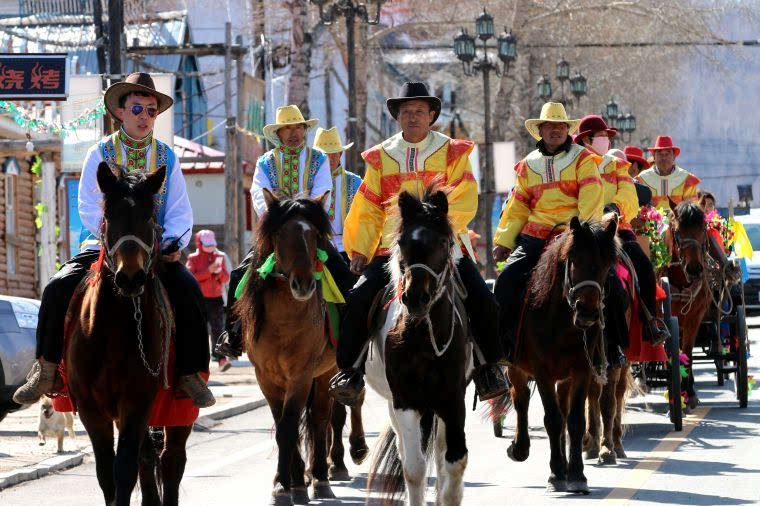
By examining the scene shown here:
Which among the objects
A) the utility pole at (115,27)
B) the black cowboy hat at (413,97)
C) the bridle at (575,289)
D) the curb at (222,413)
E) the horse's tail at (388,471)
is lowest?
the curb at (222,413)

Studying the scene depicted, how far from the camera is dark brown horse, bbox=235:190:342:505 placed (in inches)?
416

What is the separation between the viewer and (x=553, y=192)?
1242 cm

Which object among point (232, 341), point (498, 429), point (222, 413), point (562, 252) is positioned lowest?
point (222, 413)

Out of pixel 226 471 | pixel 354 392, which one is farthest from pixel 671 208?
pixel 354 392

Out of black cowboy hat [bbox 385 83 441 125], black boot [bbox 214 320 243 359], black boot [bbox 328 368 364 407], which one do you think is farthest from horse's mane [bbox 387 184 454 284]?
black boot [bbox 214 320 243 359]

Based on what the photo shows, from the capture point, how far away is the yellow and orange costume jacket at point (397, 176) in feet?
34.6

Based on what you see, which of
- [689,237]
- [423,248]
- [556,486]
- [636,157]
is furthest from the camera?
[636,157]

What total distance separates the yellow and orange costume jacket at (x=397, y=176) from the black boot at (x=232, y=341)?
145cm

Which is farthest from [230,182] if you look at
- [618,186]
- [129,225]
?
[129,225]

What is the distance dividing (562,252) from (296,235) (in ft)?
7.09

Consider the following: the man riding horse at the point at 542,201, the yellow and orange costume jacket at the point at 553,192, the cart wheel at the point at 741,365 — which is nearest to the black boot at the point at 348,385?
the man riding horse at the point at 542,201

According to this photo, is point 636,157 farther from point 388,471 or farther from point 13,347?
point 388,471

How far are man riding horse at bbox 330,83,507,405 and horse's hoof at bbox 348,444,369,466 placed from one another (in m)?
2.46

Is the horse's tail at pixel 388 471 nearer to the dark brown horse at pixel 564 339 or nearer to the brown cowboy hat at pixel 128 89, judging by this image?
the dark brown horse at pixel 564 339
